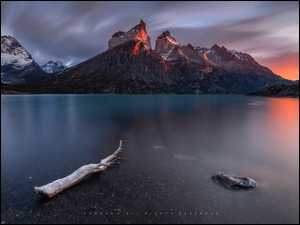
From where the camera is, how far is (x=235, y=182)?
1397cm

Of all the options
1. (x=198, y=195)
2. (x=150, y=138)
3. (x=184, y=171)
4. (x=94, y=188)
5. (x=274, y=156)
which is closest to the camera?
(x=198, y=195)

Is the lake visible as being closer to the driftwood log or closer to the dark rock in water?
the driftwood log

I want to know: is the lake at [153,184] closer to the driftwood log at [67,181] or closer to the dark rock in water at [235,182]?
the driftwood log at [67,181]

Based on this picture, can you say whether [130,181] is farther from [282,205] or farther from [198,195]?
[282,205]

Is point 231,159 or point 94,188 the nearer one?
point 94,188

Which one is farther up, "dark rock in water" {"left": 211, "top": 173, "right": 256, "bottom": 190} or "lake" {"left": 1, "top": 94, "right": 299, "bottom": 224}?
"dark rock in water" {"left": 211, "top": 173, "right": 256, "bottom": 190}

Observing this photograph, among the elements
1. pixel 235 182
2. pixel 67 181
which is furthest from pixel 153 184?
pixel 67 181

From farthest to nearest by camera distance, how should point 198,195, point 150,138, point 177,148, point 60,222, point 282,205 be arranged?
1. point 150,138
2. point 177,148
3. point 198,195
4. point 282,205
5. point 60,222

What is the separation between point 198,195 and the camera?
504 inches

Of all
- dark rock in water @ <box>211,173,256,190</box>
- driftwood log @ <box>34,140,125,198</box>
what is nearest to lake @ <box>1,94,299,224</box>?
driftwood log @ <box>34,140,125,198</box>

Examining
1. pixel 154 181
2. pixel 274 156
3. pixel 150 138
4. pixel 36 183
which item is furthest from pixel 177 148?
pixel 36 183

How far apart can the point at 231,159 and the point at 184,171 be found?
666cm

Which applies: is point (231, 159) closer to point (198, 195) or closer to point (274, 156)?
point (274, 156)

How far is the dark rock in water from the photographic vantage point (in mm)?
13709
